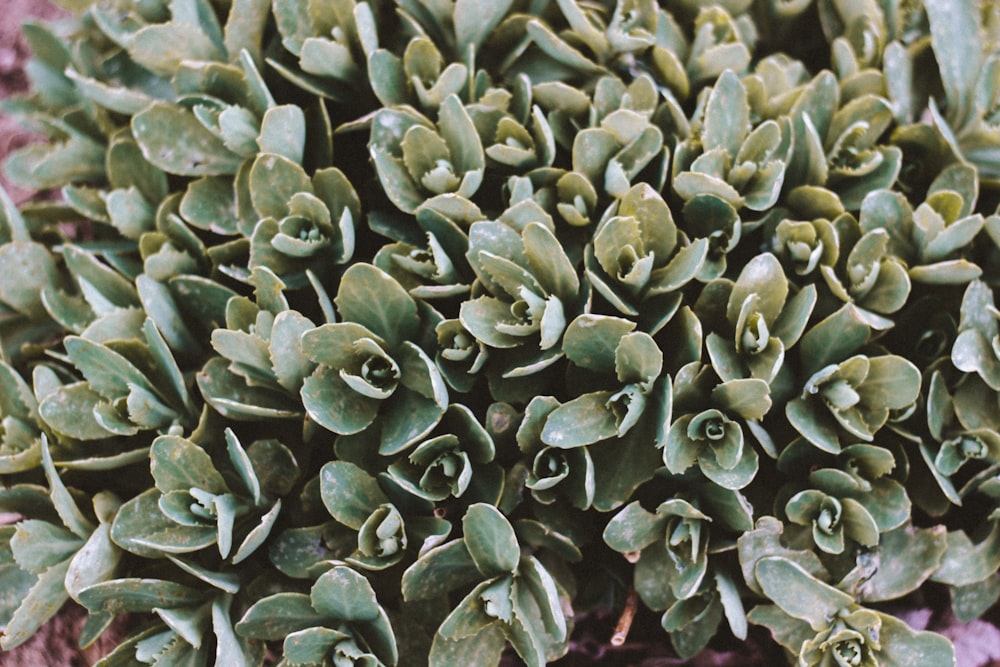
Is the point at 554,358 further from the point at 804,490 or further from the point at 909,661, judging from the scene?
the point at 909,661

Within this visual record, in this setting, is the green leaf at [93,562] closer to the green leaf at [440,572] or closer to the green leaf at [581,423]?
the green leaf at [440,572]

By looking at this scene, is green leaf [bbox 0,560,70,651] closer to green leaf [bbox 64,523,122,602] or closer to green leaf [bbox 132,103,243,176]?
green leaf [bbox 64,523,122,602]

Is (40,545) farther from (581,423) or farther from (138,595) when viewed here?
(581,423)

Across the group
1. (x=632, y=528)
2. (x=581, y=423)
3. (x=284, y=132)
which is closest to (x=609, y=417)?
(x=581, y=423)

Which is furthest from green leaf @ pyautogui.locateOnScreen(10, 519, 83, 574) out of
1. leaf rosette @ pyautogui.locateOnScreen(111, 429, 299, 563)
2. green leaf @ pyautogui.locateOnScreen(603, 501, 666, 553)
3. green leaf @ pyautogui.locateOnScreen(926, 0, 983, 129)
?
green leaf @ pyautogui.locateOnScreen(926, 0, 983, 129)

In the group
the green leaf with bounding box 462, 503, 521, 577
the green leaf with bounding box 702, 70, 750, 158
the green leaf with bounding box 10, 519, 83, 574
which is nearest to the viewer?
the green leaf with bounding box 462, 503, 521, 577

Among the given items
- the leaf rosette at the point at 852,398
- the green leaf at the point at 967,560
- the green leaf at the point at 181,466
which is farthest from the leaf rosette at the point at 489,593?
the green leaf at the point at 967,560
